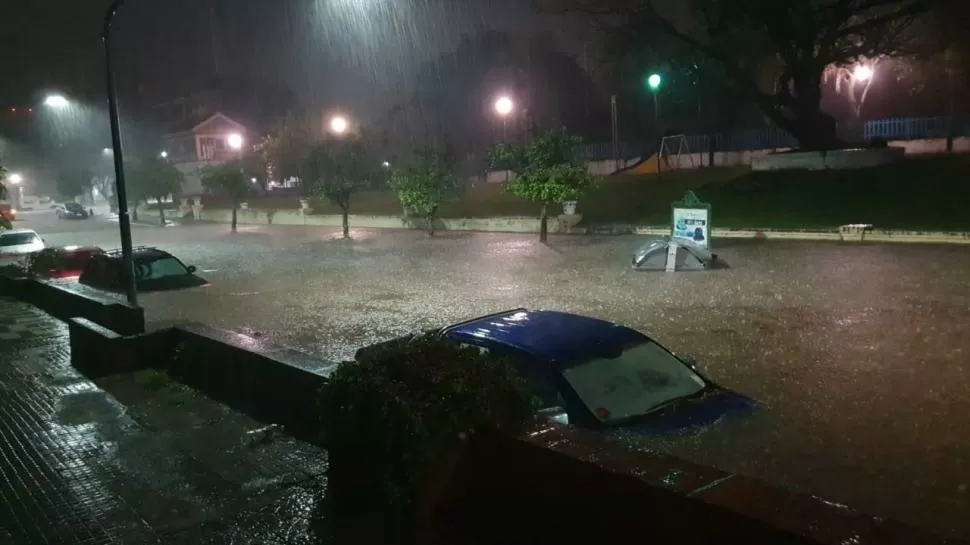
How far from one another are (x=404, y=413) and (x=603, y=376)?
7.91 ft

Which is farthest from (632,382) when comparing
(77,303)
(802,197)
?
(802,197)

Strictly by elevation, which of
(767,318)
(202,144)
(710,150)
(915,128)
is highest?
(202,144)

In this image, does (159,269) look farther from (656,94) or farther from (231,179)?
(656,94)

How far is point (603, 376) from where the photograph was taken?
6.04 meters

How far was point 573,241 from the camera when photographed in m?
26.9

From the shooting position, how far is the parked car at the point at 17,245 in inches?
1110

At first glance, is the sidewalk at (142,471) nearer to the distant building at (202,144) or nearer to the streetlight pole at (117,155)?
the streetlight pole at (117,155)

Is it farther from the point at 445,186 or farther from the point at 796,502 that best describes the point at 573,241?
the point at 796,502

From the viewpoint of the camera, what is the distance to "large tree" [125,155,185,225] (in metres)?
55.8

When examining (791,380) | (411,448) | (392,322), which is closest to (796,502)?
(411,448)

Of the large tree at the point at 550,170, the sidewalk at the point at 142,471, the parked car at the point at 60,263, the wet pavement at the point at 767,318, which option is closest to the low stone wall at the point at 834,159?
the wet pavement at the point at 767,318

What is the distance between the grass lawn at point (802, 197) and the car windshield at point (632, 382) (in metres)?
19.0

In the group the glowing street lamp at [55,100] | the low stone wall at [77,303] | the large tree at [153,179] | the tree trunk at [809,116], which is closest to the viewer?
the low stone wall at [77,303]

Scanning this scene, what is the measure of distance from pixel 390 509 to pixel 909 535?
8.54 ft
